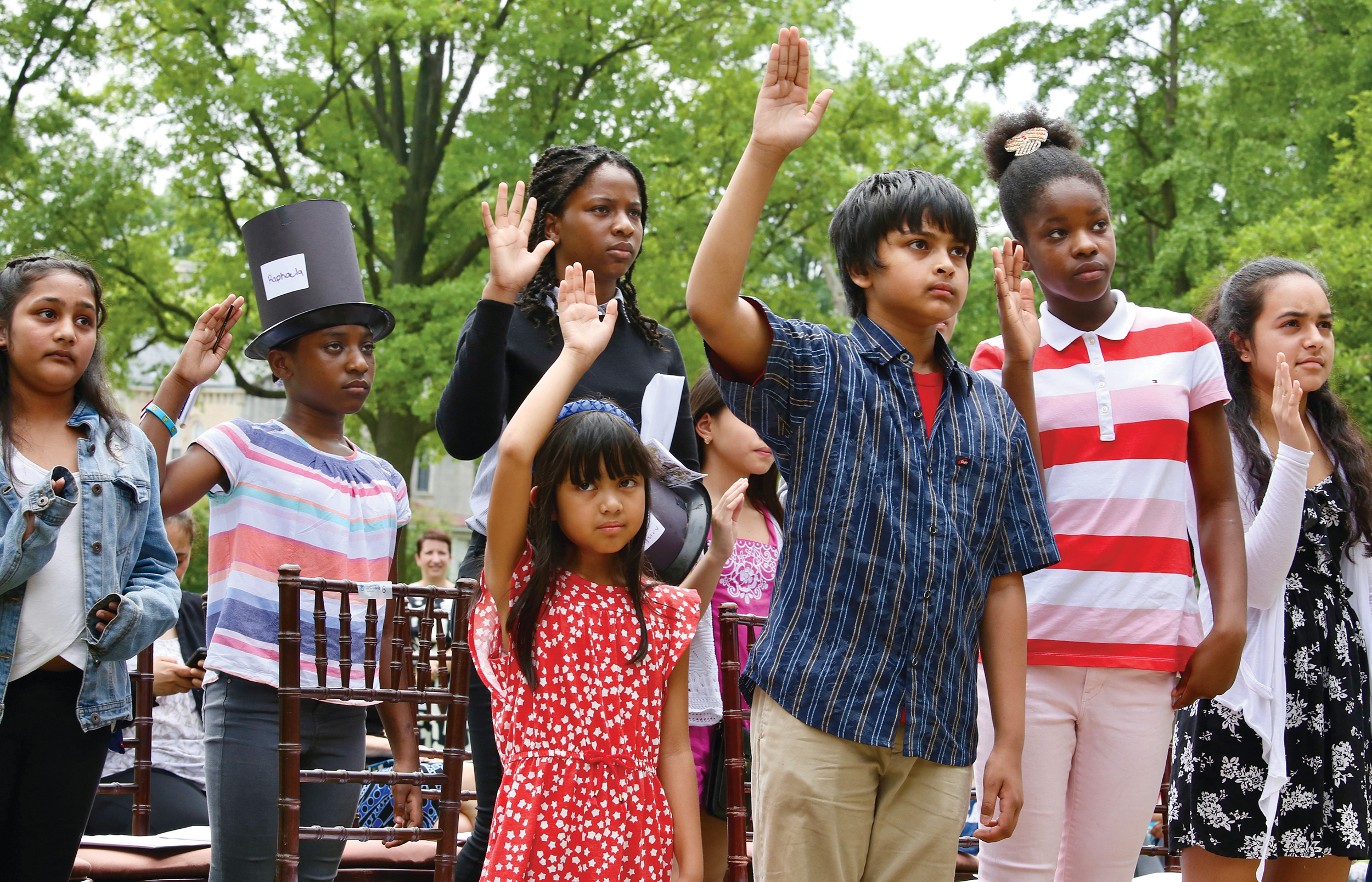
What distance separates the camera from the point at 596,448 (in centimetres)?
250

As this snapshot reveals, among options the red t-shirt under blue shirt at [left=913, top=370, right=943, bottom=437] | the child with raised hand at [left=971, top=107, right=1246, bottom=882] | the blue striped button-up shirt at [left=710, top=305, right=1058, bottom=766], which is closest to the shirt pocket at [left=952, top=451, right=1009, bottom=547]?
the blue striped button-up shirt at [left=710, top=305, right=1058, bottom=766]

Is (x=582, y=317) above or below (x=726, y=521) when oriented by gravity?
above

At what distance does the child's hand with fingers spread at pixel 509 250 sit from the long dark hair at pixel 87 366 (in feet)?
3.53

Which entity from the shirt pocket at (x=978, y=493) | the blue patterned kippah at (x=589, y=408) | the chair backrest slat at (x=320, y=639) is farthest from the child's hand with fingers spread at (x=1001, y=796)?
the chair backrest slat at (x=320, y=639)

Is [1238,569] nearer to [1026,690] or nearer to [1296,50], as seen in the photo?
[1026,690]

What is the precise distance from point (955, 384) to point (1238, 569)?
88 cm

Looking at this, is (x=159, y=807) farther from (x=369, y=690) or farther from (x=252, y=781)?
(x=369, y=690)

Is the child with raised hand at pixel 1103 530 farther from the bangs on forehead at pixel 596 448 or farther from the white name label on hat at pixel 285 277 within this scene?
the white name label on hat at pixel 285 277

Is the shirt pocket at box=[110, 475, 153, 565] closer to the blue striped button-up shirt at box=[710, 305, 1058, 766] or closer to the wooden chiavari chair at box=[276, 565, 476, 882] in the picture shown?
the wooden chiavari chair at box=[276, 565, 476, 882]

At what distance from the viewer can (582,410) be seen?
2566 millimetres

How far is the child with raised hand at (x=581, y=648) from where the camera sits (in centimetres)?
237

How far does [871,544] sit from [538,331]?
3.45 feet

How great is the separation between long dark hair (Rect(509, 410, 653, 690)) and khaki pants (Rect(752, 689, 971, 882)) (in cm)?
45

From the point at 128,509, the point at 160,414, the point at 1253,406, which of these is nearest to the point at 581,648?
the point at 128,509
